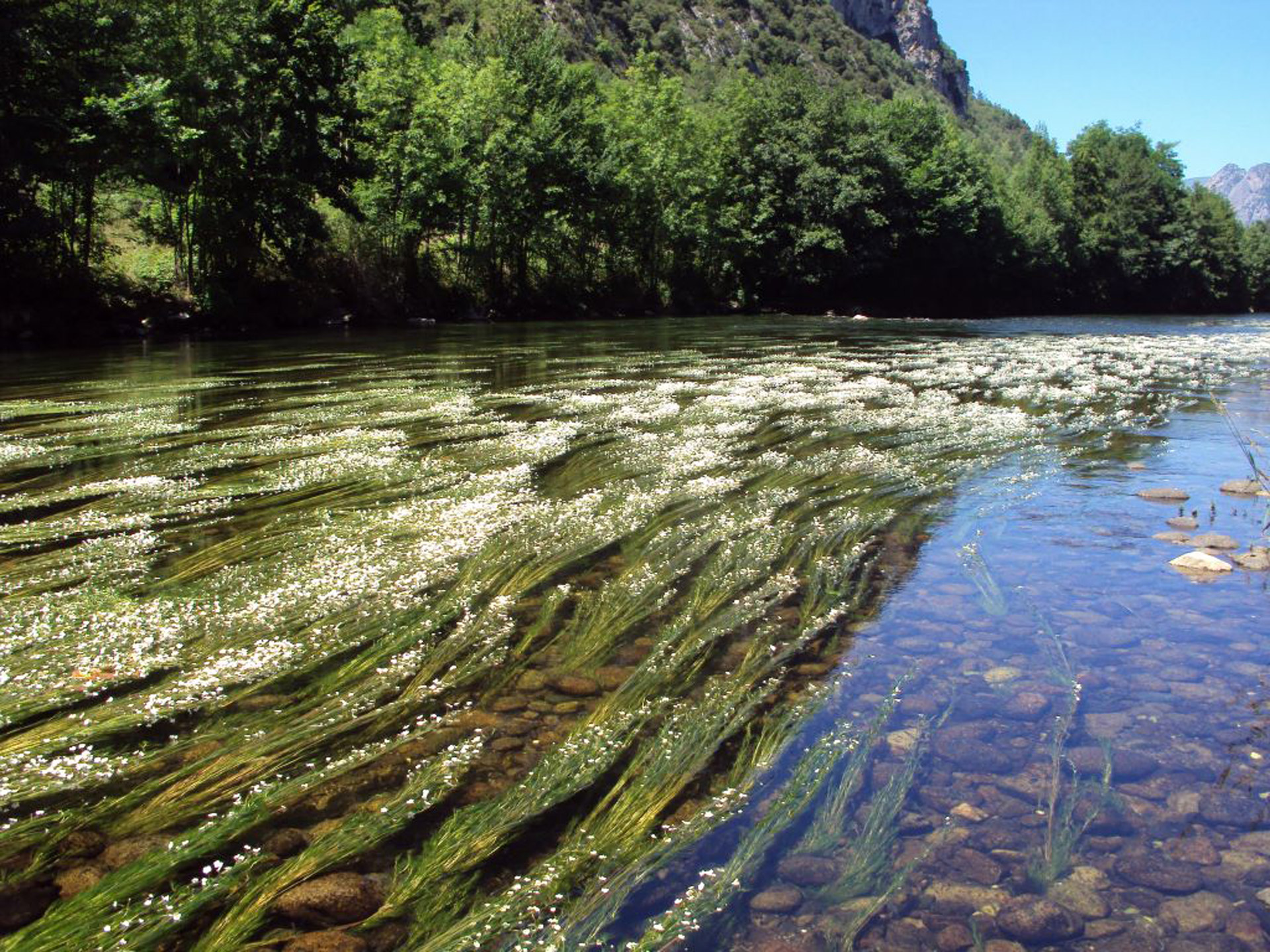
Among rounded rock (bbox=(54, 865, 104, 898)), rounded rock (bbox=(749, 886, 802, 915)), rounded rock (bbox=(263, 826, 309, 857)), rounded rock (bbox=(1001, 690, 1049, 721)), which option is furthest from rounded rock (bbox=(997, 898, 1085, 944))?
rounded rock (bbox=(54, 865, 104, 898))

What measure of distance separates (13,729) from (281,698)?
1.17 metres

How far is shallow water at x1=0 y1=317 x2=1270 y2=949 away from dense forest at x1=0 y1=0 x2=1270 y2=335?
22.2m

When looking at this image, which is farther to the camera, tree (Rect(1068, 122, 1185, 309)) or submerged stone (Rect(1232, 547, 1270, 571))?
tree (Rect(1068, 122, 1185, 309))

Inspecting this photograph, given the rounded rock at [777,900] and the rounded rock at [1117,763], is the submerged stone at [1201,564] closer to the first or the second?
the rounded rock at [1117,763]

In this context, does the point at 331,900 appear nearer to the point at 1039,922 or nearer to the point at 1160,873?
the point at 1039,922

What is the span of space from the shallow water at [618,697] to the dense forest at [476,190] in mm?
22244

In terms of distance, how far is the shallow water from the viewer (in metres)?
3.25

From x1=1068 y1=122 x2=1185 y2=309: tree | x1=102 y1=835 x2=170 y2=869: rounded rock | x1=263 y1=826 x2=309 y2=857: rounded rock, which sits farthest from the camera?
x1=1068 y1=122 x2=1185 y2=309: tree

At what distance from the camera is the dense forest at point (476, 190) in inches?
1089

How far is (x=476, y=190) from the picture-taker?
4350 cm

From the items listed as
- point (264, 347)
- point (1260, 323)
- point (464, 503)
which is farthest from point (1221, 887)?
point (1260, 323)

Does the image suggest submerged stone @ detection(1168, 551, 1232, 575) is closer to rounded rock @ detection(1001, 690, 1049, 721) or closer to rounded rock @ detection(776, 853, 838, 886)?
rounded rock @ detection(1001, 690, 1049, 721)

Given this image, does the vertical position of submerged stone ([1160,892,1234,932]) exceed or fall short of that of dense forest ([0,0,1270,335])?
it falls short

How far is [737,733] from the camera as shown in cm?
443
